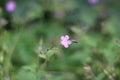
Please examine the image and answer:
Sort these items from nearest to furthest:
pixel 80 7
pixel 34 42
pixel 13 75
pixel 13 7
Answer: pixel 13 75 < pixel 34 42 < pixel 13 7 < pixel 80 7

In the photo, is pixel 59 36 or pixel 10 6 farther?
pixel 10 6

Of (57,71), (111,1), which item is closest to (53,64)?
(57,71)

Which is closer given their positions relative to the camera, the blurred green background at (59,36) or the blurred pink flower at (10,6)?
the blurred green background at (59,36)

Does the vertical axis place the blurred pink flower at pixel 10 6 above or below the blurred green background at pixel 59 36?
above

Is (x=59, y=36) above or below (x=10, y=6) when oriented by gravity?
below

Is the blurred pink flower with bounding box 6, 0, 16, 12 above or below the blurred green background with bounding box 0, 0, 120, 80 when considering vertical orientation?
above

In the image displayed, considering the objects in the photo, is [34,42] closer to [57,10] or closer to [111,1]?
[57,10]

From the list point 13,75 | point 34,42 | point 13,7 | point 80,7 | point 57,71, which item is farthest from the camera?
point 80,7

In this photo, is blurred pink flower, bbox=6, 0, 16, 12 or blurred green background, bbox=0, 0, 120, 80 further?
blurred pink flower, bbox=6, 0, 16, 12
